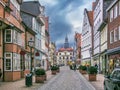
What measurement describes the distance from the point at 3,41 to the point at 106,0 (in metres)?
26.3

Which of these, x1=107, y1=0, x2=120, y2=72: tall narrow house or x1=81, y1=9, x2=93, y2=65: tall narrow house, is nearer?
x1=107, y1=0, x2=120, y2=72: tall narrow house

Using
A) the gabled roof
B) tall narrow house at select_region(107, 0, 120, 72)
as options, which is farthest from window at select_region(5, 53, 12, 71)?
the gabled roof

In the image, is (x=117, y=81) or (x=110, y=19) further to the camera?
(x=110, y=19)

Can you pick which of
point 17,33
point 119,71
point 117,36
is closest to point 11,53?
point 17,33

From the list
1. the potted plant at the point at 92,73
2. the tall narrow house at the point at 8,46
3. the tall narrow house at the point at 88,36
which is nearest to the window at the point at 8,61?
the tall narrow house at the point at 8,46

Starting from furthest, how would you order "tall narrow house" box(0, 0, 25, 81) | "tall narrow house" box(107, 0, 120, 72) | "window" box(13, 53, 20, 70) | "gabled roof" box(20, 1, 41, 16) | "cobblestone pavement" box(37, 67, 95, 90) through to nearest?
"gabled roof" box(20, 1, 41, 16) < "tall narrow house" box(107, 0, 120, 72) < "window" box(13, 53, 20, 70) < "tall narrow house" box(0, 0, 25, 81) < "cobblestone pavement" box(37, 67, 95, 90)

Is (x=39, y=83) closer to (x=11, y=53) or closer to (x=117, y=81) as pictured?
(x=11, y=53)

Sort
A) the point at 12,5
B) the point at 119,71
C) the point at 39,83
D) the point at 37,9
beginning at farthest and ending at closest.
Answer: the point at 37,9, the point at 12,5, the point at 39,83, the point at 119,71

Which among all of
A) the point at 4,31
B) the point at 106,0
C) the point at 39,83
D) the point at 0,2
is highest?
the point at 106,0

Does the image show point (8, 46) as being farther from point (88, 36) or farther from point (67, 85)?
point (88, 36)

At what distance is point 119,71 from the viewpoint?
16.5 m

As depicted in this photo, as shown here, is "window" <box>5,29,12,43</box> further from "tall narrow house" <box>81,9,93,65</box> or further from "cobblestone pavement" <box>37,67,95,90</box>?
"tall narrow house" <box>81,9,93,65</box>

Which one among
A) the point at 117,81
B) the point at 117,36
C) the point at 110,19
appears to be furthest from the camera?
the point at 110,19

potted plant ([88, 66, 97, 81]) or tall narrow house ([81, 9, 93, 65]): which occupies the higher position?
tall narrow house ([81, 9, 93, 65])
